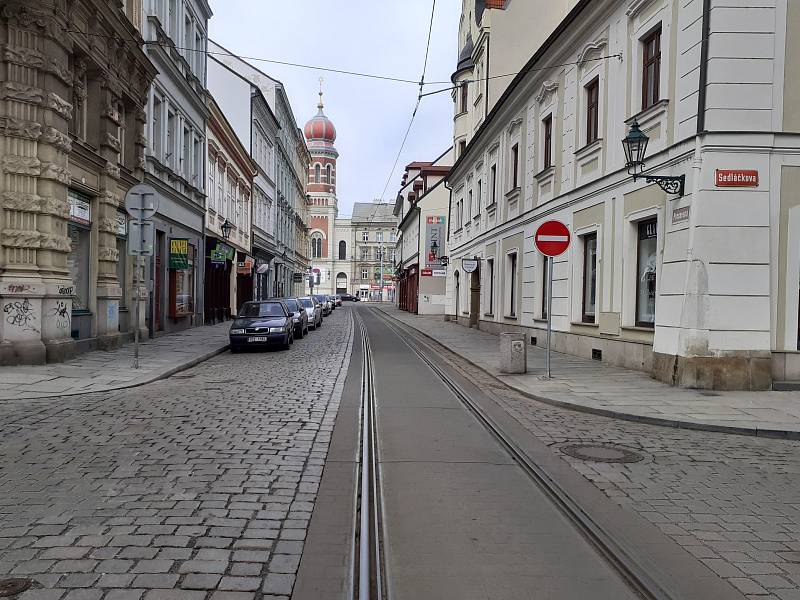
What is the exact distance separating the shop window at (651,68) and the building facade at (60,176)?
11.7 m

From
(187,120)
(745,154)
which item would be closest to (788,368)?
(745,154)

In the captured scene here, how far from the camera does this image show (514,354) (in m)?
13.1

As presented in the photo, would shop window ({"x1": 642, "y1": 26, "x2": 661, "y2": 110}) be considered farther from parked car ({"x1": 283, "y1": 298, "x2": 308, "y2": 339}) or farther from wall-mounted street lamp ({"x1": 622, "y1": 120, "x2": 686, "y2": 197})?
parked car ({"x1": 283, "y1": 298, "x2": 308, "y2": 339})

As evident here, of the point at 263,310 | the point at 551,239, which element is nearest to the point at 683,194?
the point at 551,239

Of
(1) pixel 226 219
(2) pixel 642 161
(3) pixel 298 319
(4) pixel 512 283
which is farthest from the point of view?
(1) pixel 226 219

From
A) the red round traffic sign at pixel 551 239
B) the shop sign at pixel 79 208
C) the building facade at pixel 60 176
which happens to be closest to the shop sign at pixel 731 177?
the red round traffic sign at pixel 551 239

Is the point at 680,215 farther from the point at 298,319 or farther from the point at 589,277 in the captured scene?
the point at 298,319

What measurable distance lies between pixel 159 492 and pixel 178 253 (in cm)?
1751

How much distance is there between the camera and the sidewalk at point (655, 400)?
830 cm

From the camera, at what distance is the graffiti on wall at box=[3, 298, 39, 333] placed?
1214 centimetres

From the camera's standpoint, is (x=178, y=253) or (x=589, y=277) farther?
(x=178, y=253)

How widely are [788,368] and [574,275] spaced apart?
20.9ft

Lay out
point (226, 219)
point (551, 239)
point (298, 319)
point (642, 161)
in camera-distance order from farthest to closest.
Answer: point (226, 219)
point (298, 319)
point (551, 239)
point (642, 161)

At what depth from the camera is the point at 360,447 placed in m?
6.89
